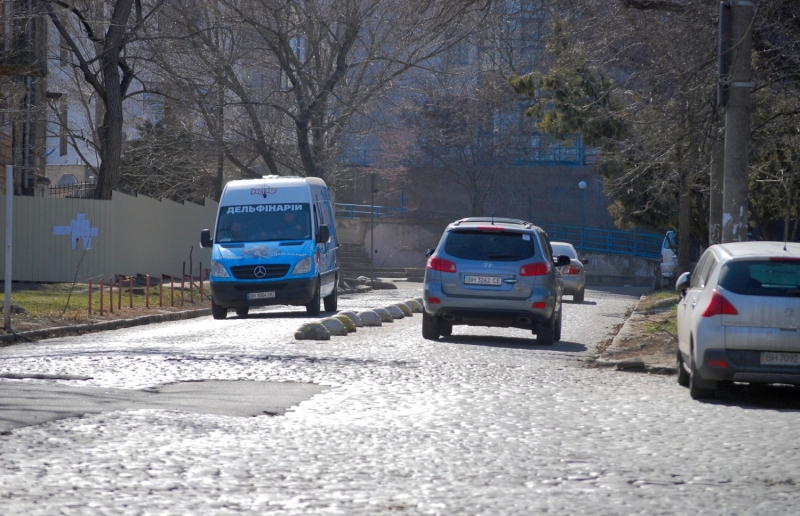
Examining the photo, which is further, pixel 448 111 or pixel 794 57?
pixel 448 111

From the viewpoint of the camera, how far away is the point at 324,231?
827 inches

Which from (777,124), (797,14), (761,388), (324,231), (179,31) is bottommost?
(761,388)

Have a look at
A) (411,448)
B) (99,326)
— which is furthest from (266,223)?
(411,448)

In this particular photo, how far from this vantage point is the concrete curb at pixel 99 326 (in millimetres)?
16047

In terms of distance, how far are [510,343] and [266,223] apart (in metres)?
6.61

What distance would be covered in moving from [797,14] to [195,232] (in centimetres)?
2332

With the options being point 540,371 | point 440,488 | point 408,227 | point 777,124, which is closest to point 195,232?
point 408,227

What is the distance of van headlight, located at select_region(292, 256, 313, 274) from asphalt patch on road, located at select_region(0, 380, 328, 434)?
9869 millimetres

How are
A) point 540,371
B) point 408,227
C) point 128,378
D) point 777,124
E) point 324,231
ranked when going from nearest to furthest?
point 128,378
point 540,371
point 777,124
point 324,231
point 408,227

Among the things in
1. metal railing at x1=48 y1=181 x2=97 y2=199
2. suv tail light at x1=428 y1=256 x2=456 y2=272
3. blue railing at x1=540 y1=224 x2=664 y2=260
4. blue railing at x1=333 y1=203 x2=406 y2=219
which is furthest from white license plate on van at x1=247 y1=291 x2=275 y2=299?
blue railing at x1=333 y1=203 x2=406 y2=219

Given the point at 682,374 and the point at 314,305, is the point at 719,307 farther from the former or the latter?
the point at 314,305

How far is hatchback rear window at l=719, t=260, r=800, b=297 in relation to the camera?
9.95 m

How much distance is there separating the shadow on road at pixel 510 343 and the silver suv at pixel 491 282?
243 millimetres

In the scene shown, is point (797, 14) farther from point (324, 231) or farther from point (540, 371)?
point (324, 231)
